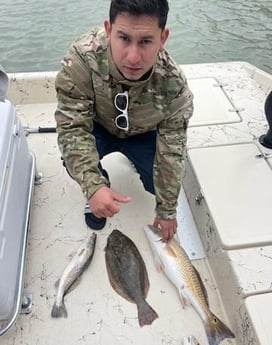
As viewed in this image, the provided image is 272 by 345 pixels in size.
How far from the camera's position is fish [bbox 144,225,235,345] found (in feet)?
4.65

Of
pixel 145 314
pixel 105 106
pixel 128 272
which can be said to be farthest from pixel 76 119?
pixel 145 314

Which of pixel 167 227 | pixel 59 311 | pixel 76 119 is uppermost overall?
pixel 76 119

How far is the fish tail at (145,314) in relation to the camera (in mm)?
1459

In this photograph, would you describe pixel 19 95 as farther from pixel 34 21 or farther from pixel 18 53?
pixel 34 21

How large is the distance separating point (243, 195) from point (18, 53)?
3.17m

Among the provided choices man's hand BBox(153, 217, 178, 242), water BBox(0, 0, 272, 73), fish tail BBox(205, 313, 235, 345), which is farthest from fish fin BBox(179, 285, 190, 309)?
water BBox(0, 0, 272, 73)

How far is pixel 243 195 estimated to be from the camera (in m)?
1.66

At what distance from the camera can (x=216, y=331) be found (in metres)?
1.41

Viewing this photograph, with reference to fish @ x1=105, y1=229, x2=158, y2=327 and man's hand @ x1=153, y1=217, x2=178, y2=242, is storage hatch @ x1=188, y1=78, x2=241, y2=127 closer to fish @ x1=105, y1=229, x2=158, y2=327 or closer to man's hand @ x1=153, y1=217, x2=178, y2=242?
man's hand @ x1=153, y1=217, x2=178, y2=242

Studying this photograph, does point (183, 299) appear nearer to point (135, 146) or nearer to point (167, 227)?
point (167, 227)

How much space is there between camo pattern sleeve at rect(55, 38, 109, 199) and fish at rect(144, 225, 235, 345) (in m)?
0.35

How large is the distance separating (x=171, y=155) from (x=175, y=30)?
126 inches

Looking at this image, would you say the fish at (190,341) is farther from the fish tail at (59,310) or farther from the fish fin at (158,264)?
the fish tail at (59,310)

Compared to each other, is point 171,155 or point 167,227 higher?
point 171,155
